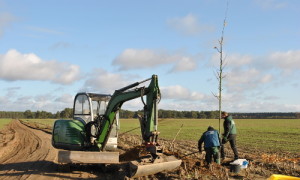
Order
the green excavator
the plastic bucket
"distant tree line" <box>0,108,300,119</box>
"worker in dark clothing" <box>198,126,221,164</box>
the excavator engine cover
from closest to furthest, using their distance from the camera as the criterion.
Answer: the green excavator < the plastic bucket < "worker in dark clothing" <box>198,126,221,164</box> < the excavator engine cover < "distant tree line" <box>0,108,300,119</box>

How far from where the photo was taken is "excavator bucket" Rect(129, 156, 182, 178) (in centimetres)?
1037

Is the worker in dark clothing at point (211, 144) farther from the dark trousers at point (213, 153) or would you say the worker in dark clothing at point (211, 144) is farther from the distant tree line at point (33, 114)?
the distant tree line at point (33, 114)

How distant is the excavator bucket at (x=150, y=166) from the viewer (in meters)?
10.4

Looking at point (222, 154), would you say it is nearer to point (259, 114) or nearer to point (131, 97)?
point (131, 97)

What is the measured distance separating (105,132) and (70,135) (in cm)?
140

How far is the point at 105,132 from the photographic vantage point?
1310cm

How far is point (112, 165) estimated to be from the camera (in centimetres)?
1320

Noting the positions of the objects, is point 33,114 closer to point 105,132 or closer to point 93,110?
point 93,110

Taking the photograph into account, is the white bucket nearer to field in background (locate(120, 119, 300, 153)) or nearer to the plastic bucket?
the plastic bucket

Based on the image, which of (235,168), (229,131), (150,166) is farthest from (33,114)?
(235,168)

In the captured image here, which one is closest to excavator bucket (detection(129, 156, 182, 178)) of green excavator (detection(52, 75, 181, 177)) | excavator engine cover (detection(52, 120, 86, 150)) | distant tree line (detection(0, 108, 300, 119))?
green excavator (detection(52, 75, 181, 177))

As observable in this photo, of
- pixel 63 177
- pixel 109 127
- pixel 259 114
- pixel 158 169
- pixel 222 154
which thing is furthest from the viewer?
pixel 259 114

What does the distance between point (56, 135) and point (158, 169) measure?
4.99 meters

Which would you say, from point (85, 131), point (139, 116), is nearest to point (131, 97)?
point (139, 116)
